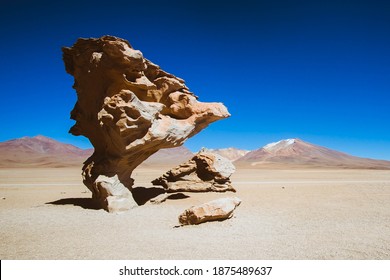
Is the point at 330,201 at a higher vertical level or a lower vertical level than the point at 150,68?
lower

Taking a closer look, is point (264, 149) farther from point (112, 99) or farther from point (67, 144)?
point (112, 99)

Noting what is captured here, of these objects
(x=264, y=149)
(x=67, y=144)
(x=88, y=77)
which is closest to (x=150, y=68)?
(x=88, y=77)

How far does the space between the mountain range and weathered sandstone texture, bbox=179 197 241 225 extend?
101314 millimetres

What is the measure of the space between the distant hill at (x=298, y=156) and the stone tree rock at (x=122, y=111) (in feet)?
355

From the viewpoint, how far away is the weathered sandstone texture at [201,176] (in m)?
17.6

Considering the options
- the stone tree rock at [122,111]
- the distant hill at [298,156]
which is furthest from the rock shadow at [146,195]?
the distant hill at [298,156]

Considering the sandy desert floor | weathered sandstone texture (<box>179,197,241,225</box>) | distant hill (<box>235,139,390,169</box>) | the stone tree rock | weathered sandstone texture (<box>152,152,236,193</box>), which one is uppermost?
distant hill (<box>235,139,390,169</box>)

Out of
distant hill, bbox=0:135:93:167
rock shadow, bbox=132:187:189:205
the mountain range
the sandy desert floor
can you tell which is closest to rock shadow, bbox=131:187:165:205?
rock shadow, bbox=132:187:189:205

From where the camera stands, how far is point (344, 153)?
152m

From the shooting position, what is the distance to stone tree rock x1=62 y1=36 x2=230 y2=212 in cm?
1203

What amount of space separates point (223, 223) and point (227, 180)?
29.3 feet

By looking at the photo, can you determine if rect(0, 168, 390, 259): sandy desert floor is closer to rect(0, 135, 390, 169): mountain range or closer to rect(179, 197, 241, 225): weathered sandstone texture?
rect(179, 197, 241, 225): weathered sandstone texture

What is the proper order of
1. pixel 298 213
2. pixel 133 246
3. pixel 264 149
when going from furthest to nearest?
pixel 264 149 < pixel 298 213 < pixel 133 246
